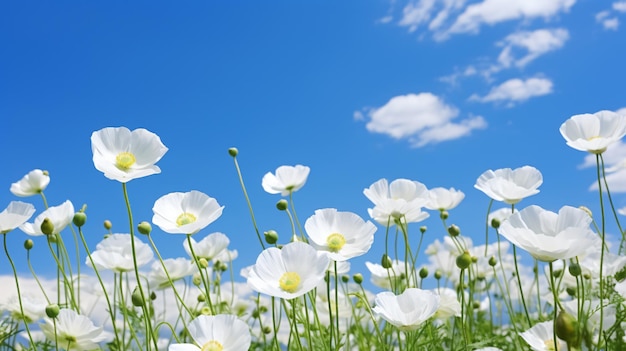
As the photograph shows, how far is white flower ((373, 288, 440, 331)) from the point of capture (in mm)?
1530

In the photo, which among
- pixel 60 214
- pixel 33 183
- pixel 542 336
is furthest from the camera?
pixel 33 183

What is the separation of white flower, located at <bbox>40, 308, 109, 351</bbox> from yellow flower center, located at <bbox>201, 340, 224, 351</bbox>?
0.57 m

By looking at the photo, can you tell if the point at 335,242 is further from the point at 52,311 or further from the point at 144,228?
the point at 52,311

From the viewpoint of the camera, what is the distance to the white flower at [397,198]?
2.12 meters

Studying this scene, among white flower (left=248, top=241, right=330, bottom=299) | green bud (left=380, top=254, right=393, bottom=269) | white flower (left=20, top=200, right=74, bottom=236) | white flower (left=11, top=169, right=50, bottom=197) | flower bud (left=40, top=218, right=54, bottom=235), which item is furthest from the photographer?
white flower (left=11, top=169, right=50, bottom=197)

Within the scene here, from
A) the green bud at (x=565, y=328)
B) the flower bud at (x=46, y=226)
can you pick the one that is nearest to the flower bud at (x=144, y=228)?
the flower bud at (x=46, y=226)

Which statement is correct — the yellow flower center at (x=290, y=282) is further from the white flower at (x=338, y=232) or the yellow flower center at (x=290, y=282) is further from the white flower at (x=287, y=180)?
the white flower at (x=287, y=180)

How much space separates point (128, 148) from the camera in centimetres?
176

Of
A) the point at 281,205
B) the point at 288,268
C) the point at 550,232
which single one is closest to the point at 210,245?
the point at 281,205

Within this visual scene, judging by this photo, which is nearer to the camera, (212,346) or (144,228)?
(212,346)

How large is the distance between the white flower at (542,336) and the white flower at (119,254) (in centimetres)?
108

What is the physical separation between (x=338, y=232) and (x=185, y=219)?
14.9 inches

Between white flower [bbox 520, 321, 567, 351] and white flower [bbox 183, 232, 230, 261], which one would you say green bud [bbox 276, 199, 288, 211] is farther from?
white flower [bbox 520, 321, 567, 351]

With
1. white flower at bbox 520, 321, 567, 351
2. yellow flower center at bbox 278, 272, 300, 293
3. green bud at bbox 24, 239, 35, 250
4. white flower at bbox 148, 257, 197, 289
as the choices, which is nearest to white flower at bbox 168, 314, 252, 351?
yellow flower center at bbox 278, 272, 300, 293
